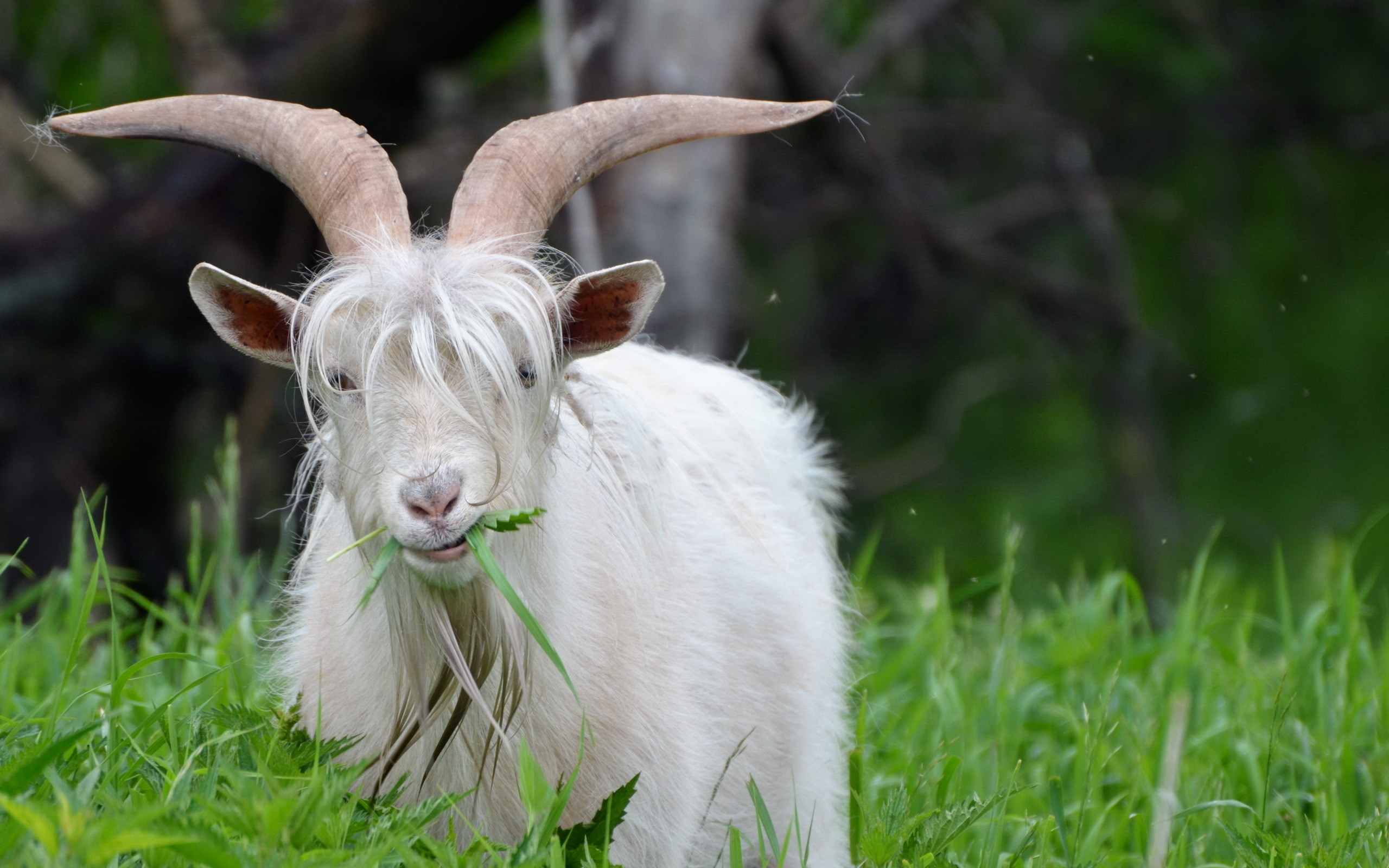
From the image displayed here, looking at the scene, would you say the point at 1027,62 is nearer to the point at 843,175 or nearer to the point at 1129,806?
the point at 843,175

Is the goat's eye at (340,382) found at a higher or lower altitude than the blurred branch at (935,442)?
higher

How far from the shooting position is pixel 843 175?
804 cm

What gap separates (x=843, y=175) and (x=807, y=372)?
3219mm

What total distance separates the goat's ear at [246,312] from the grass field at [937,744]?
601mm

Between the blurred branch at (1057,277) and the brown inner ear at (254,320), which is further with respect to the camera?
the blurred branch at (1057,277)

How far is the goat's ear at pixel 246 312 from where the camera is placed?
9.50ft

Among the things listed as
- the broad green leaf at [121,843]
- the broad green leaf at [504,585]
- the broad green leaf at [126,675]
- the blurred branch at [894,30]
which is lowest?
the broad green leaf at [126,675]

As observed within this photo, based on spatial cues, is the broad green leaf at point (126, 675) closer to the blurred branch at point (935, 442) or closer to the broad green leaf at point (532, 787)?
the broad green leaf at point (532, 787)

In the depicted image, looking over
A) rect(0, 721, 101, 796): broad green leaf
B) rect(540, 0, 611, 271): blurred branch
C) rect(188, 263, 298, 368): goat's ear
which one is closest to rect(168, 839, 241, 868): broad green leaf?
rect(0, 721, 101, 796): broad green leaf

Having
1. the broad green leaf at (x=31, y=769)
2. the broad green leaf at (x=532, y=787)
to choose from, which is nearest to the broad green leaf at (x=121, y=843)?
the broad green leaf at (x=31, y=769)

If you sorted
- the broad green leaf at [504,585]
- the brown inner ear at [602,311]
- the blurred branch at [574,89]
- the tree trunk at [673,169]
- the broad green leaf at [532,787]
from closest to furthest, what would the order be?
the broad green leaf at [532,787], the broad green leaf at [504,585], the brown inner ear at [602,311], the blurred branch at [574,89], the tree trunk at [673,169]

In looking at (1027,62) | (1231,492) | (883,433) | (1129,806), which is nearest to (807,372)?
(883,433)

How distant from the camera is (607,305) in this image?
3025mm

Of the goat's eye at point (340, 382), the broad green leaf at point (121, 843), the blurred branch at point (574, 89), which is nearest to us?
the broad green leaf at point (121, 843)
